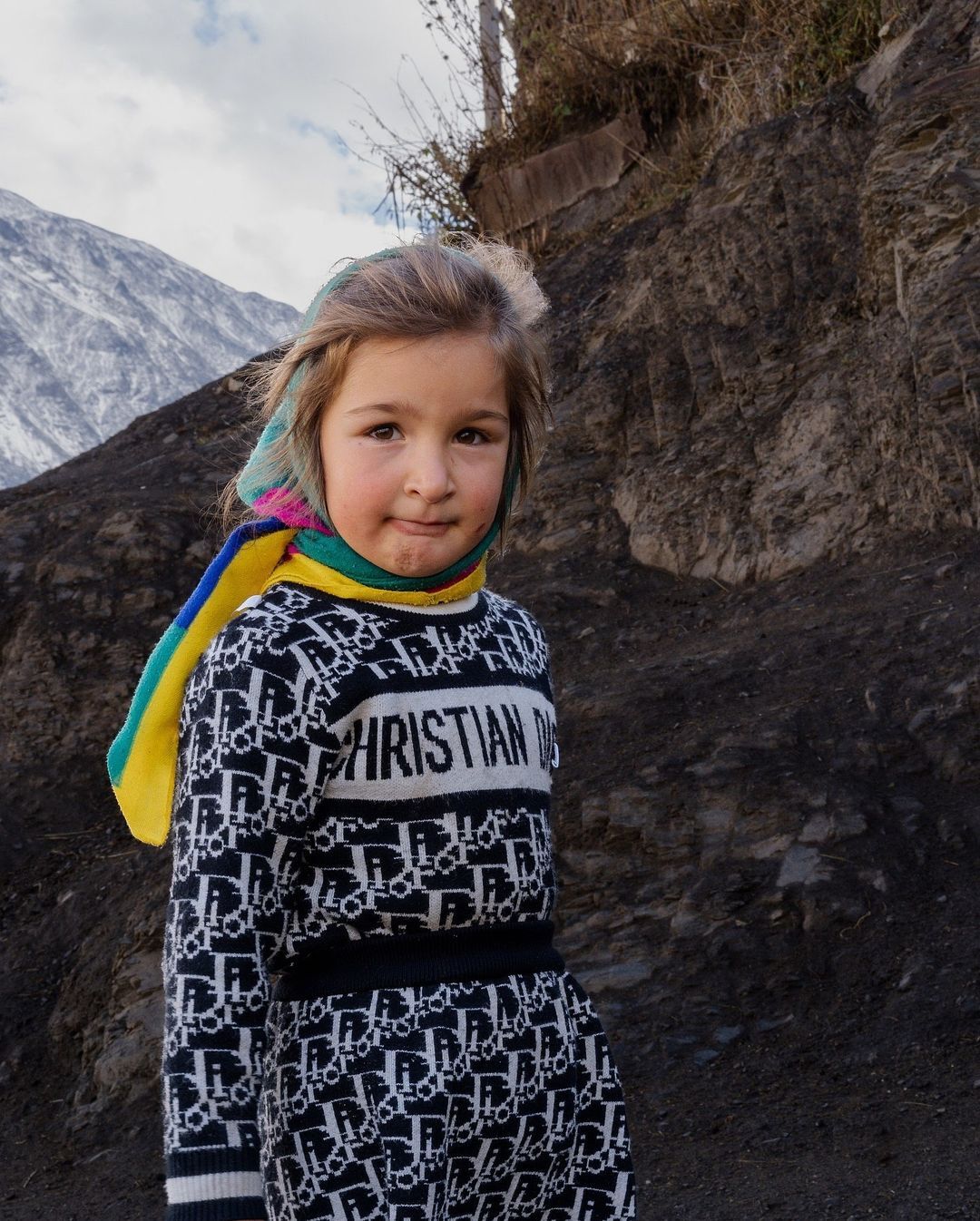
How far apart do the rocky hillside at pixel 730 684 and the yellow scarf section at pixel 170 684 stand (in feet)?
6.70

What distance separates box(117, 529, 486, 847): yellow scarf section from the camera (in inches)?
58.4

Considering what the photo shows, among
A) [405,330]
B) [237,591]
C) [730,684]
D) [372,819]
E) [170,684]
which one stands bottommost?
[372,819]

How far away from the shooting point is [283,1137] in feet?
4.46

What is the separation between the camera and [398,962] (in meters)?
1.40

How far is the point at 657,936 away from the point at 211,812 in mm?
2700

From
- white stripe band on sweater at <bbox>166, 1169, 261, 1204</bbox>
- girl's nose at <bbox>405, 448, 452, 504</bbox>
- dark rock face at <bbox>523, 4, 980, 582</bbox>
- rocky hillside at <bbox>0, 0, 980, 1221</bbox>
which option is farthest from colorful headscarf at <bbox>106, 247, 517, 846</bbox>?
dark rock face at <bbox>523, 4, 980, 582</bbox>

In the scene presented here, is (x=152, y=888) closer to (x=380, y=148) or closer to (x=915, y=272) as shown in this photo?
(x=915, y=272)

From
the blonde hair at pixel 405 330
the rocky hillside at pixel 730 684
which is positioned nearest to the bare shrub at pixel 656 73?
the rocky hillside at pixel 730 684

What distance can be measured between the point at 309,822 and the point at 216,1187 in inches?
14.0

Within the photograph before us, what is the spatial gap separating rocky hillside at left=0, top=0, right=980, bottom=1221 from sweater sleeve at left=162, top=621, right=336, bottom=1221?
6.75 ft

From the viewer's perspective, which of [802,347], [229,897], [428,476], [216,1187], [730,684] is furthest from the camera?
[802,347]

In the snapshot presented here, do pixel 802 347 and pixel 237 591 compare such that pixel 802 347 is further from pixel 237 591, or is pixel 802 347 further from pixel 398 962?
pixel 398 962

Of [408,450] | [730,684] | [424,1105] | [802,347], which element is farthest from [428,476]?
[802,347]

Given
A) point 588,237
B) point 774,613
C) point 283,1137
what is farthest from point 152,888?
point 588,237
